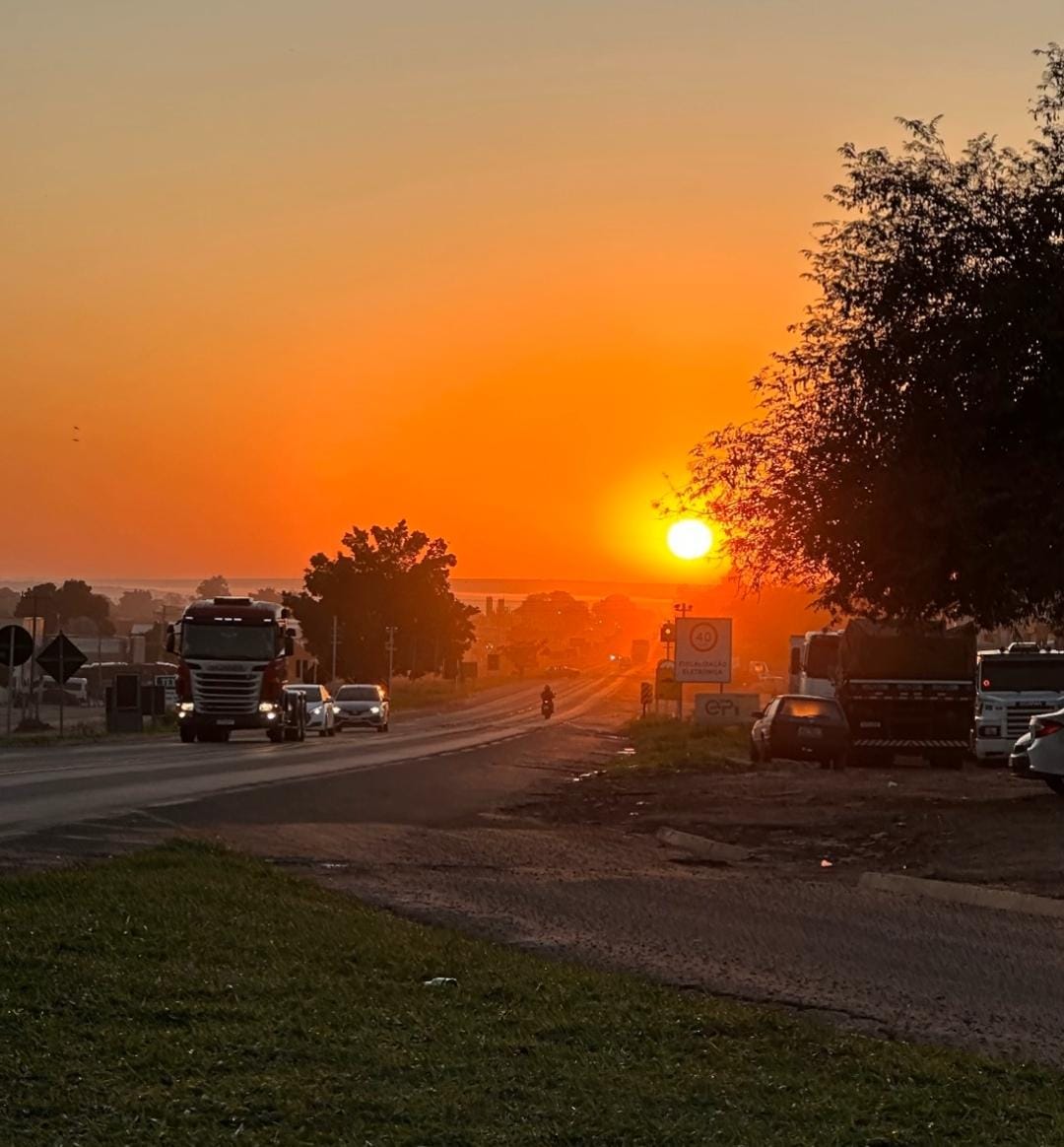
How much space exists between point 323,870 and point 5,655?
29718 mm

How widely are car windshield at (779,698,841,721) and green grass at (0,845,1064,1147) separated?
1225 inches

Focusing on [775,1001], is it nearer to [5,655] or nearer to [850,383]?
[850,383]

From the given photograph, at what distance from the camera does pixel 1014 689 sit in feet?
127

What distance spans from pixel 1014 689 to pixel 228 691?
1926cm

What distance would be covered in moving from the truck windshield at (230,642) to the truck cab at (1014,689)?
57.6ft

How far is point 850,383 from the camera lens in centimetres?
2391

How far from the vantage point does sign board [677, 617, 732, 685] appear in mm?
68125

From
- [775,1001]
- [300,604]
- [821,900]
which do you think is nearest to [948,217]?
[821,900]

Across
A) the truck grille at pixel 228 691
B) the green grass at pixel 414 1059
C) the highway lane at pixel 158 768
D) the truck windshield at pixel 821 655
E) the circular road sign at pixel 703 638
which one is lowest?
the highway lane at pixel 158 768

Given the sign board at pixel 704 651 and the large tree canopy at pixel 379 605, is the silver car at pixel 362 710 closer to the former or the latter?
the sign board at pixel 704 651

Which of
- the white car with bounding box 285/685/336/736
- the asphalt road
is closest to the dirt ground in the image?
the asphalt road

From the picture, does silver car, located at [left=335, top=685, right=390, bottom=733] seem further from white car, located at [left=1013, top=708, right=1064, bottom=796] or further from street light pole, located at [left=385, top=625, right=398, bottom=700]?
street light pole, located at [left=385, top=625, right=398, bottom=700]

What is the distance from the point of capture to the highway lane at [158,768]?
2134cm

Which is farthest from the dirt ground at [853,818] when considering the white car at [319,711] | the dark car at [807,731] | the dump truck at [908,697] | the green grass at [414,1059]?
the white car at [319,711]
